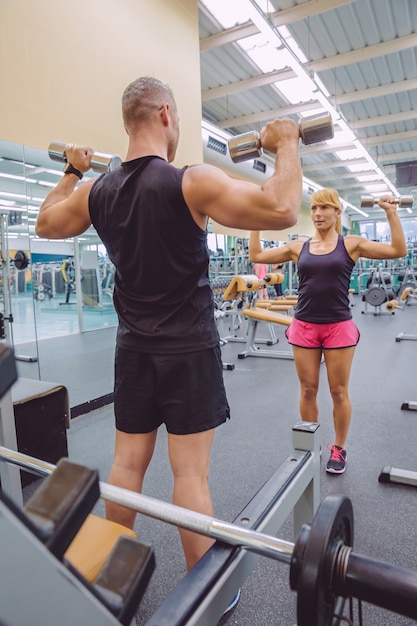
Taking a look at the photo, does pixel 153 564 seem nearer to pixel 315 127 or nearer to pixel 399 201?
pixel 315 127

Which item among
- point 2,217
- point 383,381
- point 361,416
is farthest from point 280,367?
point 2,217

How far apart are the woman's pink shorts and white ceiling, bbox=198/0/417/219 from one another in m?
3.14

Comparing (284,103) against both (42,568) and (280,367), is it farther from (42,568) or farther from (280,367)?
(42,568)

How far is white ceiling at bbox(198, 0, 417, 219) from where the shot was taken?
478 centimetres

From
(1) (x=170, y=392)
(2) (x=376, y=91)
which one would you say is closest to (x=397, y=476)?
(1) (x=170, y=392)

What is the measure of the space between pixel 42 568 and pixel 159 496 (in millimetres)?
1819

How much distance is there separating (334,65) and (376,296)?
4185 millimetres

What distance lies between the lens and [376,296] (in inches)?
323

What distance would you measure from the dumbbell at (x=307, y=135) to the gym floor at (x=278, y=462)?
91cm

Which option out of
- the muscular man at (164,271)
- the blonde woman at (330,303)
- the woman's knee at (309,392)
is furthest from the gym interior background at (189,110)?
the muscular man at (164,271)

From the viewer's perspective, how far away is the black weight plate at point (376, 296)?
809cm

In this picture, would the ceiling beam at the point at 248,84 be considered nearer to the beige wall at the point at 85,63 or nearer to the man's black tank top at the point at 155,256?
the beige wall at the point at 85,63

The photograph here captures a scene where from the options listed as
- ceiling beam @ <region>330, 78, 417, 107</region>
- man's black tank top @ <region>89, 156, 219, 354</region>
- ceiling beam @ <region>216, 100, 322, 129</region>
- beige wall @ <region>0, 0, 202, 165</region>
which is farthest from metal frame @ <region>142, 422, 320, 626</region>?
ceiling beam @ <region>216, 100, 322, 129</region>

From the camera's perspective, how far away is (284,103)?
24.0 ft
